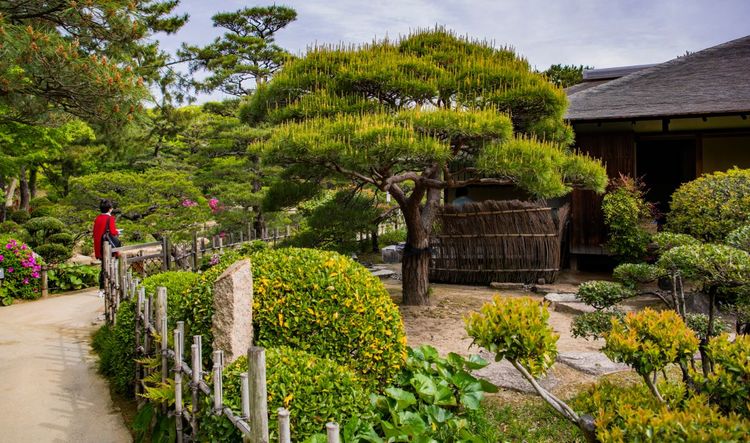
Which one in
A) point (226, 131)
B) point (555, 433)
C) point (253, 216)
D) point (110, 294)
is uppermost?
point (226, 131)

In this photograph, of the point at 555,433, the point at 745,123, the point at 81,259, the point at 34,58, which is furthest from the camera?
the point at 81,259

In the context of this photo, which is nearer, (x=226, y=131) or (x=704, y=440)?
(x=704, y=440)

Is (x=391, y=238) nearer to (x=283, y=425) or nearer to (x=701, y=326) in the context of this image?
(x=701, y=326)

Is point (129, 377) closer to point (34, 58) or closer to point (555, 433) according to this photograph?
point (34, 58)

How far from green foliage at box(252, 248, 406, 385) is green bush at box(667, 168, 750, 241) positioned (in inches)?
237

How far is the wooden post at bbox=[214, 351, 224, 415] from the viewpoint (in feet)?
10.2

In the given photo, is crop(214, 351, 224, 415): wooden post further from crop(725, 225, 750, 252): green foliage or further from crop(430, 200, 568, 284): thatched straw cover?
crop(430, 200, 568, 284): thatched straw cover

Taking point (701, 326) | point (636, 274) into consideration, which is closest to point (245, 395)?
point (701, 326)

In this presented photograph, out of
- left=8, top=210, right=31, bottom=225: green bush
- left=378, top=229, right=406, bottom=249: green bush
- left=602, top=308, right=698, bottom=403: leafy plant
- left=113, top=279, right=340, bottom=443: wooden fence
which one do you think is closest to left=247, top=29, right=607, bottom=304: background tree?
left=113, top=279, right=340, bottom=443: wooden fence

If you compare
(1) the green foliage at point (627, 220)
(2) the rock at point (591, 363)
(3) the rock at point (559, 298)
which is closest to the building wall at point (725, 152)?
(1) the green foliage at point (627, 220)

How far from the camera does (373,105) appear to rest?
821cm

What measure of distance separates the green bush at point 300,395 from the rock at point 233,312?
12.6 inches

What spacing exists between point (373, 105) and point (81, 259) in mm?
10375

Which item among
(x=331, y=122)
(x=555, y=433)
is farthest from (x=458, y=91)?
(x=555, y=433)
